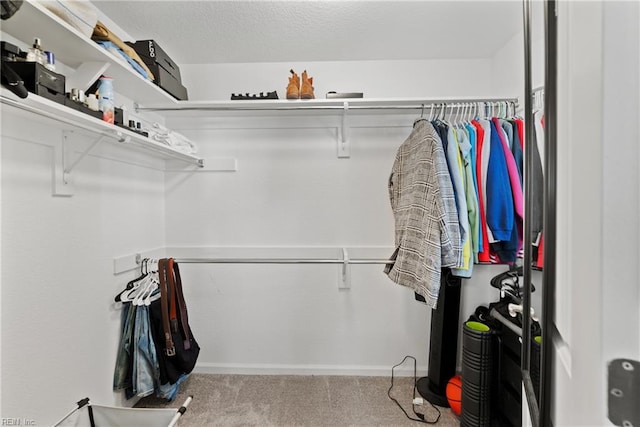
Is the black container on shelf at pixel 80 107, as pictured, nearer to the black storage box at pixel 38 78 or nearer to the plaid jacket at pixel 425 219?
the black storage box at pixel 38 78

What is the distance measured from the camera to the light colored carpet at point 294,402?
5.42 ft

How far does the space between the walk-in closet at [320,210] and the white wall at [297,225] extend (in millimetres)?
17

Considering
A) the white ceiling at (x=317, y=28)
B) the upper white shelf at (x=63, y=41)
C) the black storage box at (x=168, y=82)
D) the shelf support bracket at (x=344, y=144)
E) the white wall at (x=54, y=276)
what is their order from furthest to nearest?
the shelf support bracket at (x=344, y=144), the black storage box at (x=168, y=82), the white ceiling at (x=317, y=28), the white wall at (x=54, y=276), the upper white shelf at (x=63, y=41)

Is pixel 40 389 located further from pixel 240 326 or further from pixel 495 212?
pixel 495 212

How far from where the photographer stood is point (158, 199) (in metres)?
2.10

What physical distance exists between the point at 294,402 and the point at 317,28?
7.98ft

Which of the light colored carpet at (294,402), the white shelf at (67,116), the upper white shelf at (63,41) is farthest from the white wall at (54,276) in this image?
the light colored carpet at (294,402)

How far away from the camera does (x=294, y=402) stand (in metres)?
1.80

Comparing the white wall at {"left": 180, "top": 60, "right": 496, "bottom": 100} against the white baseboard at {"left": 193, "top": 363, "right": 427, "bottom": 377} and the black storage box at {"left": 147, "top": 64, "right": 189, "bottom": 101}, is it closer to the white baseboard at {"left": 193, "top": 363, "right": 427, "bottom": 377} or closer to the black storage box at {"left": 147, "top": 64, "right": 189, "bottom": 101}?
the black storage box at {"left": 147, "top": 64, "right": 189, "bottom": 101}

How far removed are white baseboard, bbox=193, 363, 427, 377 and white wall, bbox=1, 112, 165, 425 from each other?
66cm

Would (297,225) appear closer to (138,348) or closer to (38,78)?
(138,348)

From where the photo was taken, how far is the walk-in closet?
0.38 metres

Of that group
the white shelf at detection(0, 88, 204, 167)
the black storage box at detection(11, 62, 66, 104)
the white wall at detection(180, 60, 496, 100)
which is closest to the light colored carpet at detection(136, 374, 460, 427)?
the white shelf at detection(0, 88, 204, 167)

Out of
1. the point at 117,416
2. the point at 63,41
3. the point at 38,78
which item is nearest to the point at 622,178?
the point at 38,78
